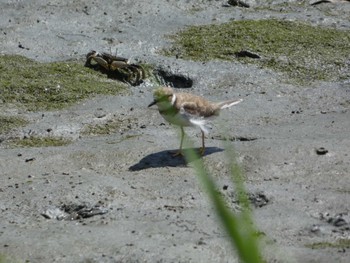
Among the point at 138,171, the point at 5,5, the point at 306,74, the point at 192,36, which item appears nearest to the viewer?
the point at 138,171

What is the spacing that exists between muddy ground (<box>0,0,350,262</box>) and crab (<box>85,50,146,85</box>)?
11.2 inches

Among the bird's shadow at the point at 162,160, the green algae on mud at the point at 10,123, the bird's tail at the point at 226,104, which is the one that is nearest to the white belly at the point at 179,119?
the bird's shadow at the point at 162,160

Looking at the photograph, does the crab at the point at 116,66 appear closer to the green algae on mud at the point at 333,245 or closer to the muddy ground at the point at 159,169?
the muddy ground at the point at 159,169

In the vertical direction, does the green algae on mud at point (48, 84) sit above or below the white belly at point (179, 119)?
below

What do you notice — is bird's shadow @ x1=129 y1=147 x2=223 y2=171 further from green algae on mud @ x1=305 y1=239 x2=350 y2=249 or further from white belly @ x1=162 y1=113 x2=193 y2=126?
green algae on mud @ x1=305 y1=239 x2=350 y2=249

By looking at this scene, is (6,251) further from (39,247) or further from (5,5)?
(5,5)

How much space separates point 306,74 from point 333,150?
2615mm

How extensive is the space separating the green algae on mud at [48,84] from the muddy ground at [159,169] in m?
0.22

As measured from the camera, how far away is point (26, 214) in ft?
20.6

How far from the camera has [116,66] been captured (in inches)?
382

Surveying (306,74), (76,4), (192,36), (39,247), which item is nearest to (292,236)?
(39,247)

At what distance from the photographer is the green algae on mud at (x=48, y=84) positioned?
349 inches

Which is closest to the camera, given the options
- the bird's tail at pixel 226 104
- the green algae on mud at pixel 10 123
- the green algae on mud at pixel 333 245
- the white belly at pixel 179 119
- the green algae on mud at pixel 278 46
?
the green algae on mud at pixel 333 245

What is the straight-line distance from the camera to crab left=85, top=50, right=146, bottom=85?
9.53m
